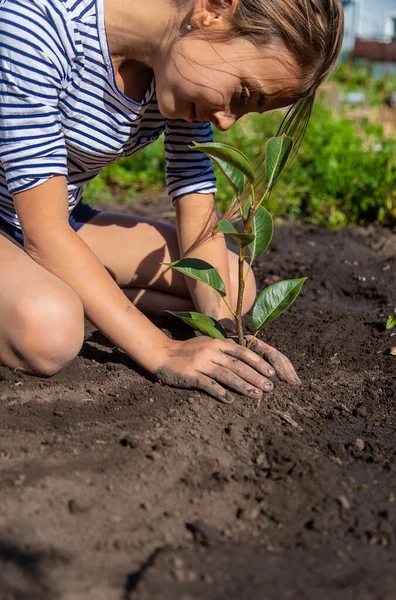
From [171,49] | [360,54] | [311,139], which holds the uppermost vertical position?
[171,49]

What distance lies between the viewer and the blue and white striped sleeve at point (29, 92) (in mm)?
1875

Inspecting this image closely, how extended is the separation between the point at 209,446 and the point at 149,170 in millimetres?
3032

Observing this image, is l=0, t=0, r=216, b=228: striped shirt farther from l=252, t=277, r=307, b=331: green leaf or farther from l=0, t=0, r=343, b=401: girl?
l=252, t=277, r=307, b=331: green leaf

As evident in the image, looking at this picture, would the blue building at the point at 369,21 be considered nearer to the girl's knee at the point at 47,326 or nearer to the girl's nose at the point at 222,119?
the girl's nose at the point at 222,119

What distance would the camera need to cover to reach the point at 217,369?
1939 millimetres

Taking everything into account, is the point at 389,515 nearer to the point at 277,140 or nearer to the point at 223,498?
the point at 223,498

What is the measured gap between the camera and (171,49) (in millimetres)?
1862

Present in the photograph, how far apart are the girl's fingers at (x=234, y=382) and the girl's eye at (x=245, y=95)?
0.68m

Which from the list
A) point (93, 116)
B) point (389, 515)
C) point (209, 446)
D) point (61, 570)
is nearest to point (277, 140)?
point (93, 116)

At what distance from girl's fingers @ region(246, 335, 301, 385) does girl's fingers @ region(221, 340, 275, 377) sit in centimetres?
11

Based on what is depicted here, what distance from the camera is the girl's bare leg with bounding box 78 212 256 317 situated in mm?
2658

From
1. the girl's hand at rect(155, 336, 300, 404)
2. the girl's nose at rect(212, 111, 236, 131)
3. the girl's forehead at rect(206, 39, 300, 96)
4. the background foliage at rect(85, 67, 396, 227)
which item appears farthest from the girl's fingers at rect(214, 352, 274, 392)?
the background foliage at rect(85, 67, 396, 227)

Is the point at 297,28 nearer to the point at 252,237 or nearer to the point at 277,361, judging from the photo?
the point at 252,237

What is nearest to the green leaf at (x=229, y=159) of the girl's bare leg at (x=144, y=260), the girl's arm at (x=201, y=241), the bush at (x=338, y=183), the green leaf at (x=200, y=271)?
the green leaf at (x=200, y=271)
